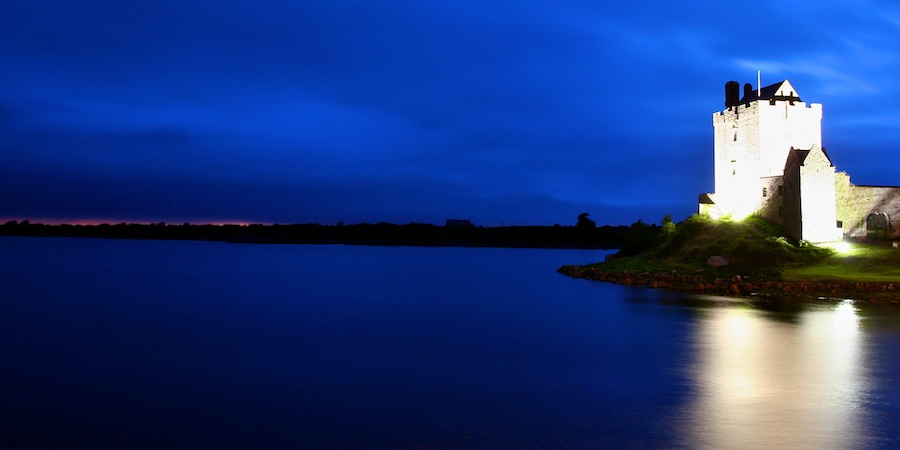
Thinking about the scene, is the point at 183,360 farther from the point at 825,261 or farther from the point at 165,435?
the point at 825,261

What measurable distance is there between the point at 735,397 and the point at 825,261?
25.9 m

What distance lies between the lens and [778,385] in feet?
46.3

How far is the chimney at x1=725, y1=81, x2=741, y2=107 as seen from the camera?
49000 mm

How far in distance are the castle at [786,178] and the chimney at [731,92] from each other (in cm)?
6

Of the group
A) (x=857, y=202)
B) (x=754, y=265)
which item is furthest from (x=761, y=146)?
(x=754, y=265)

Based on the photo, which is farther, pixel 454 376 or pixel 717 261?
pixel 717 261

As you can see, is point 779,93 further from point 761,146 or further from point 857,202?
point 857,202

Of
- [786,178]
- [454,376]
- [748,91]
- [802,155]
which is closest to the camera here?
[454,376]

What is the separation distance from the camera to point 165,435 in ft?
35.7

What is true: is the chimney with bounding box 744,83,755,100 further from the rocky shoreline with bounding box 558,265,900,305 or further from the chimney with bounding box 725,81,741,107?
the rocky shoreline with bounding box 558,265,900,305

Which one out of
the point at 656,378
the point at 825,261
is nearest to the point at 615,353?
the point at 656,378

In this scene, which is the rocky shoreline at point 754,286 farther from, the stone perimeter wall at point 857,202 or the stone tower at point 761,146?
Answer: the stone perimeter wall at point 857,202

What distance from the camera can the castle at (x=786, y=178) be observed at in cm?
3897

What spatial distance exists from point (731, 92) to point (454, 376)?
40.8 meters
